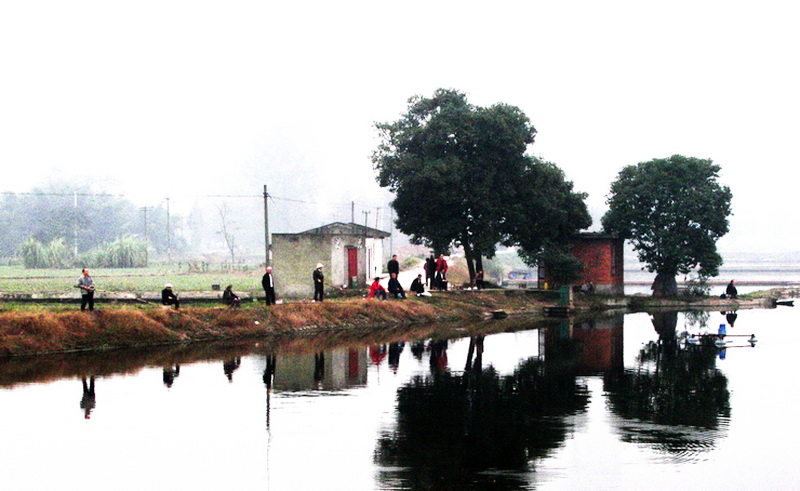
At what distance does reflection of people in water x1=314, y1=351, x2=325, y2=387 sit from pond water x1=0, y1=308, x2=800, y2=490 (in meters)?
0.18

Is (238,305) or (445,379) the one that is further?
(238,305)

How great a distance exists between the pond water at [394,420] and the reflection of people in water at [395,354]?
12 centimetres

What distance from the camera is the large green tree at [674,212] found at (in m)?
58.3

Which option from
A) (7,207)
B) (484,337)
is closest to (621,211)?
(484,337)

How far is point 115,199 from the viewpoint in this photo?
14888 centimetres

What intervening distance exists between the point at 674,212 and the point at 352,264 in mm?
21985

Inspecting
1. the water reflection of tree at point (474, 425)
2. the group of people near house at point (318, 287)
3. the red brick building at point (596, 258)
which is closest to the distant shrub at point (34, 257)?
the group of people near house at point (318, 287)

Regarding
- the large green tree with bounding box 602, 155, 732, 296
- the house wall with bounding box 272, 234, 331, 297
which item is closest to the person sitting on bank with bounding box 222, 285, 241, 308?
the house wall with bounding box 272, 234, 331, 297

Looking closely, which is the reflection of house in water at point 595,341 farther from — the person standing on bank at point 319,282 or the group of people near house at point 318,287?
the person standing on bank at point 319,282

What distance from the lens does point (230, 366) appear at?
26.8m

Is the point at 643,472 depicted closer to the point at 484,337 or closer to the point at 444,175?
the point at 484,337

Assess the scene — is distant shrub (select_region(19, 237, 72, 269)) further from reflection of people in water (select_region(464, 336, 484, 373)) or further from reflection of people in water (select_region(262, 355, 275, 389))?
reflection of people in water (select_region(262, 355, 275, 389))

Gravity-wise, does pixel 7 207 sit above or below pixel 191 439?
above

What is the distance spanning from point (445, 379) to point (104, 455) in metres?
11.1
